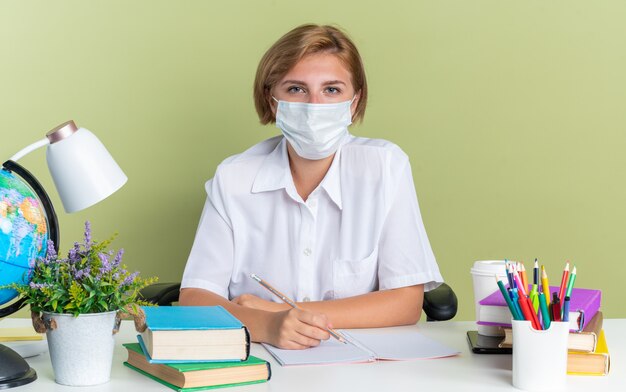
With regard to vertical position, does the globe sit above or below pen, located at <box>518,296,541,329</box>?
above

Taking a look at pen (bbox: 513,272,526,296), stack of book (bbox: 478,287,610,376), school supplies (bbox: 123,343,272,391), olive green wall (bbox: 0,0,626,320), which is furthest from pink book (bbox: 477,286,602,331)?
olive green wall (bbox: 0,0,626,320)

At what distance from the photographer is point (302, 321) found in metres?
1.45

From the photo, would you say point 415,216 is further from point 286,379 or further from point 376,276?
point 286,379

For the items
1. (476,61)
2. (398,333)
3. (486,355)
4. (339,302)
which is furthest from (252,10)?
(486,355)

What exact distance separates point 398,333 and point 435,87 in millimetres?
1259

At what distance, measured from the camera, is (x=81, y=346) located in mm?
1171

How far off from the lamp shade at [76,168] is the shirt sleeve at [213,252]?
30.3 inches

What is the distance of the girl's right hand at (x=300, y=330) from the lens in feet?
4.73

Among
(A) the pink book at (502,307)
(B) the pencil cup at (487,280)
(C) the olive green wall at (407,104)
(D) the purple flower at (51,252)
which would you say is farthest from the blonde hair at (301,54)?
(D) the purple flower at (51,252)

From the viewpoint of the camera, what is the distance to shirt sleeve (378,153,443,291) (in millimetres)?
1936

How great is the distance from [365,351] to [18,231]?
0.66 metres

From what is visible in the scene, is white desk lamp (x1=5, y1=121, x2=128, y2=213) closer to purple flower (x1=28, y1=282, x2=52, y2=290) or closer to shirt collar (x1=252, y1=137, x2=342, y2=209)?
purple flower (x1=28, y1=282, x2=52, y2=290)

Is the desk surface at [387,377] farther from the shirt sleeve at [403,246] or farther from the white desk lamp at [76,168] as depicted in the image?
the shirt sleeve at [403,246]

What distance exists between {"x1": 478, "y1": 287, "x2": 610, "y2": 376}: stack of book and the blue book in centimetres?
49
